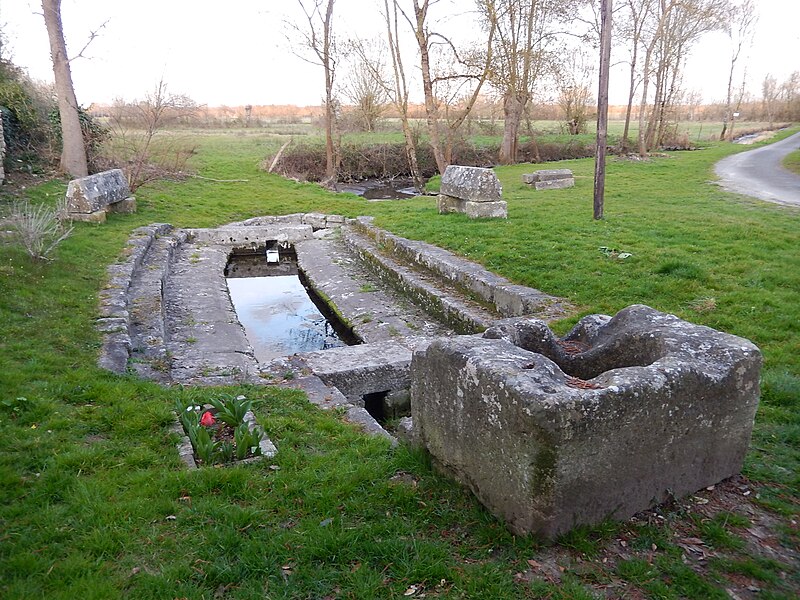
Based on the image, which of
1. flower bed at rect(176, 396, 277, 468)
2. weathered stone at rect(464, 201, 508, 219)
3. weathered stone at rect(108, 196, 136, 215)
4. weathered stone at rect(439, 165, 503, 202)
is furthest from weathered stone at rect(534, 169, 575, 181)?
flower bed at rect(176, 396, 277, 468)

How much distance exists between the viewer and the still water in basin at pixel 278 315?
27.1ft

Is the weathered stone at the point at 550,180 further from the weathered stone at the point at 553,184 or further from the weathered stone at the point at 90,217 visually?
the weathered stone at the point at 90,217

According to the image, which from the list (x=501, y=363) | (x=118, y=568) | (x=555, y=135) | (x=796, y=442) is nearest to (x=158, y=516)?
(x=118, y=568)

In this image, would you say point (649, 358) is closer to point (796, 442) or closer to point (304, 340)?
point (796, 442)

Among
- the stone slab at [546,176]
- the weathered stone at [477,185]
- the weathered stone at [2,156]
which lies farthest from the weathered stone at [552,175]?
the weathered stone at [2,156]

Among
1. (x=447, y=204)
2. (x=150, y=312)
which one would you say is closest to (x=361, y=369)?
(x=150, y=312)

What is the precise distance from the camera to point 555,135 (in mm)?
32812

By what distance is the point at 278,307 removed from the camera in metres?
10.1

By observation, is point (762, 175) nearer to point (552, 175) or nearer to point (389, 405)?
point (552, 175)

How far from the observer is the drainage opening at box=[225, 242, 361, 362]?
834 centimetres

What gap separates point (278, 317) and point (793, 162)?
22662mm

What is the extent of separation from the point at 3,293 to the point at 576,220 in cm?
975

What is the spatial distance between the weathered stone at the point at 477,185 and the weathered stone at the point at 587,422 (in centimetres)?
920

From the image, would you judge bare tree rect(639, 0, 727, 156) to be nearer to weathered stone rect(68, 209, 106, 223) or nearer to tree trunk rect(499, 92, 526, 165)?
tree trunk rect(499, 92, 526, 165)
